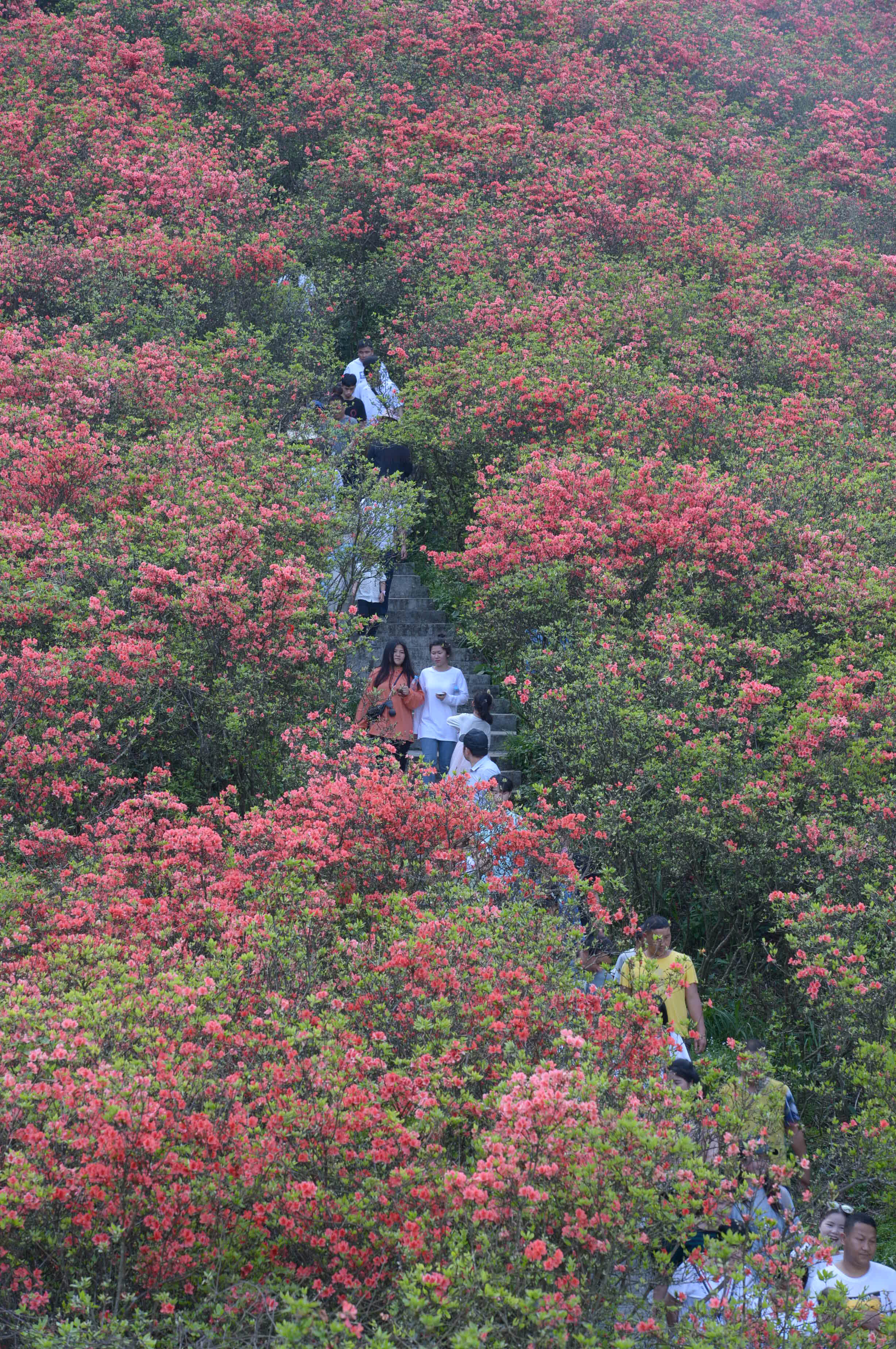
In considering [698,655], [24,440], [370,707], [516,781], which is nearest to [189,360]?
[24,440]

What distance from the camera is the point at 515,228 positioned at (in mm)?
19016

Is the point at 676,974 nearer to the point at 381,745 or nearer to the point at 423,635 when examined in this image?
the point at 381,745

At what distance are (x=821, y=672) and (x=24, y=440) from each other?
309 inches

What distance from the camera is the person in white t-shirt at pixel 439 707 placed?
10539 mm

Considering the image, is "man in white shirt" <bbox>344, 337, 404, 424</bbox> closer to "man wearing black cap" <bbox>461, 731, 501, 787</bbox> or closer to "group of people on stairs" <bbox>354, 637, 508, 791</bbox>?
"group of people on stairs" <bbox>354, 637, 508, 791</bbox>

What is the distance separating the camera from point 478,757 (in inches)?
352

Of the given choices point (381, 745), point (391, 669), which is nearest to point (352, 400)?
point (391, 669)

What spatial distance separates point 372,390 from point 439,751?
22.6 ft

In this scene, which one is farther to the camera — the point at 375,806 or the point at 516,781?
the point at 516,781

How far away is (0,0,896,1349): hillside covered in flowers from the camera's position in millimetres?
4539

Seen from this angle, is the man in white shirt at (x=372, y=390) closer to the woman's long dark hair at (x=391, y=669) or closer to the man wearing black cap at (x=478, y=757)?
the woman's long dark hair at (x=391, y=669)

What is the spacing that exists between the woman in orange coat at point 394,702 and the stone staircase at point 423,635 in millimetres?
1376

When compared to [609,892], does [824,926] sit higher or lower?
higher

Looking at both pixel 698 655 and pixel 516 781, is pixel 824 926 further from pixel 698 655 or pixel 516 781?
pixel 516 781
